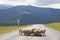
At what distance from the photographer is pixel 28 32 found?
3281cm

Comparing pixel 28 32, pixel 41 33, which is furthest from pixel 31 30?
pixel 41 33

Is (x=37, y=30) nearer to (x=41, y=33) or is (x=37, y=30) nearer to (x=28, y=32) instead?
(x=28, y=32)

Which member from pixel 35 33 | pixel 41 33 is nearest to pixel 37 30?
pixel 35 33

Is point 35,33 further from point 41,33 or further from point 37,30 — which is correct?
point 41,33

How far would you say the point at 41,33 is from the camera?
35.7 meters

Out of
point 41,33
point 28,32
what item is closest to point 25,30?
point 28,32

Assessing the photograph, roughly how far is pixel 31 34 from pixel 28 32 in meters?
1.72

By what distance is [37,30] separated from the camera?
32.2m

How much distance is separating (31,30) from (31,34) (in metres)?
2.05

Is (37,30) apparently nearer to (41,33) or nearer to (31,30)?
(31,30)

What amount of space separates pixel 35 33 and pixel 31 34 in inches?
79.9

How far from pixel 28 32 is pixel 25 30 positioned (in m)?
0.58

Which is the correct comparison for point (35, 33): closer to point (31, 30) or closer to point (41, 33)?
point (31, 30)

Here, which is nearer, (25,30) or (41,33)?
(25,30)
